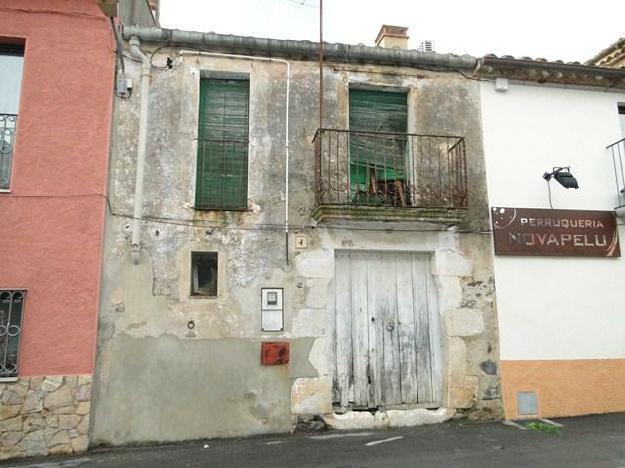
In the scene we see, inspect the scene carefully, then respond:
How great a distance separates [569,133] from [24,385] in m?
7.97

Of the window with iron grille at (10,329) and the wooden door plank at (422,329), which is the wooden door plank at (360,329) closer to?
the wooden door plank at (422,329)

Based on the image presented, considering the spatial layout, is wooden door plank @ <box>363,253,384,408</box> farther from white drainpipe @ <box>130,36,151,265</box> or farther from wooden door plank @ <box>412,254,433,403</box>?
white drainpipe @ <box>130,36,151,265</box>

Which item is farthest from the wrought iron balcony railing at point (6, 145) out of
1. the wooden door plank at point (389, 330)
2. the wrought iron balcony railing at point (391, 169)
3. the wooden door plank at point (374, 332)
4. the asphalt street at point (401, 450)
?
the wooden door plank at point (389, 330)

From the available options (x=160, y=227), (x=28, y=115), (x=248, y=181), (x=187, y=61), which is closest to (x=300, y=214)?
(x=248, y=181)

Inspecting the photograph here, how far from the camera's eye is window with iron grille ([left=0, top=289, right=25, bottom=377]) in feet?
18.1

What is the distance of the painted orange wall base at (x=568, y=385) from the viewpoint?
666cm

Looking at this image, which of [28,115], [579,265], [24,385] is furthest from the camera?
[579,265]

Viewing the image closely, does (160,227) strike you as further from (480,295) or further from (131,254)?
(480,295)

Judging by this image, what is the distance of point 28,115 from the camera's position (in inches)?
233

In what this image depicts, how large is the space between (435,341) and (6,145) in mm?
5985

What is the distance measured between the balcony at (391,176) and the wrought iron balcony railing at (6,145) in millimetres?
3733

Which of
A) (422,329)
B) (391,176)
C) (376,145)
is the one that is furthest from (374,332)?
(376,145)

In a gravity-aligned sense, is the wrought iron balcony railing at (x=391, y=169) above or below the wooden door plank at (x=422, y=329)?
above

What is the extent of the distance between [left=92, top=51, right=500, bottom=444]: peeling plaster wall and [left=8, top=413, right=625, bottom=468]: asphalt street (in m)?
0.32
